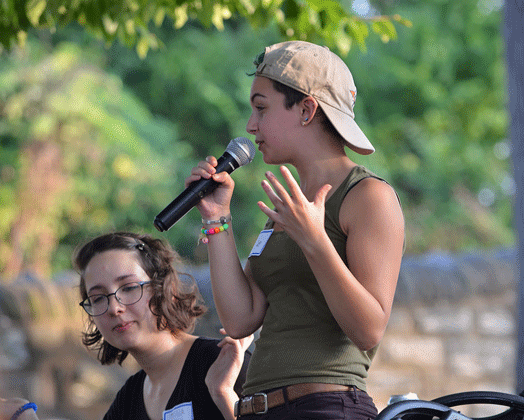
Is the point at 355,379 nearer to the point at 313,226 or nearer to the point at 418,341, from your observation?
the point at 313,226

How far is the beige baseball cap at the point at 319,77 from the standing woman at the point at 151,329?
0.89m

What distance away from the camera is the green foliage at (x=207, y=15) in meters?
3.28

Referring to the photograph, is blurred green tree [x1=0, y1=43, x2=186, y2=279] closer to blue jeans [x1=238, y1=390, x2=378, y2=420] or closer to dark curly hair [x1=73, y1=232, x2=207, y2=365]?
dark curly hair [x1=73, y1=232, x2=207, y2=365]

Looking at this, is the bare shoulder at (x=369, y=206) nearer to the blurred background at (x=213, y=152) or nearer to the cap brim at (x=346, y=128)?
the cap brim at (x=346, y=128)

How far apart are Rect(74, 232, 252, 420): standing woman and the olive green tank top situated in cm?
65

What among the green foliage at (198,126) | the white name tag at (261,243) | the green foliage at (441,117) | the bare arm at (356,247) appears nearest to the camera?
the bare arm at (356,247)

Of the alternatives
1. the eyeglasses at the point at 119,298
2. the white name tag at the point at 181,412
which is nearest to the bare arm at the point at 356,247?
the white name tag at the point at 181,412

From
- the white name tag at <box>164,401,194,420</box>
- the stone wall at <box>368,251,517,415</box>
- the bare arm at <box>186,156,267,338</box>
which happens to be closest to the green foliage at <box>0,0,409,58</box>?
the bare arm at <box>186,156,267,338</box>

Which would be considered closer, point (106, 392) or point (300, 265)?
point (300, 265)

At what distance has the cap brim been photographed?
1.59m

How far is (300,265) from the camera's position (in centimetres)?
155

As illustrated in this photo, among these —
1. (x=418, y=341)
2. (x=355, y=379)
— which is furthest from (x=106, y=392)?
(x=355, y=379)

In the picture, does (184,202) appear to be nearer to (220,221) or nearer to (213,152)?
(220,221)

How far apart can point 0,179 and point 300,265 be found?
28.9 feet
